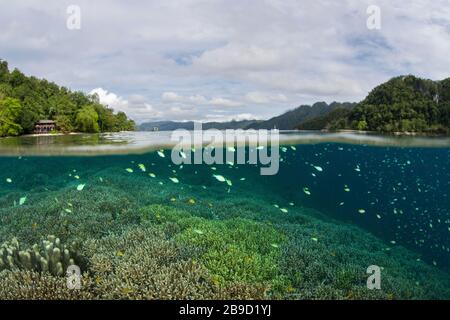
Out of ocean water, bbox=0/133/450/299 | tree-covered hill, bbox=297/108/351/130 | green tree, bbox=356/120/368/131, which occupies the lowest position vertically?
ocean water, bbox=0/133/450/299

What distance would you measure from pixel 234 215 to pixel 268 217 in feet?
3.70

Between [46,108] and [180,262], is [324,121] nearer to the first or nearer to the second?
[46,108]

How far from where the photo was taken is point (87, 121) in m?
31.6

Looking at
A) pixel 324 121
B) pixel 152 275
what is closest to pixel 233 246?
pixel 152 275

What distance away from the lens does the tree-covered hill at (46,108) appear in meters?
27.1

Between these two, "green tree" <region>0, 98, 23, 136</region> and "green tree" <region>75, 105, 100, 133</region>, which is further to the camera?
"green tree" <region>75, 105, 100, 133</region>

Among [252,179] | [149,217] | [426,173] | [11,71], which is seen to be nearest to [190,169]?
[252,179]

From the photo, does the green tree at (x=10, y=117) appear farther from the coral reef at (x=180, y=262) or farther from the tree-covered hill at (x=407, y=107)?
the tree-covered hill at (x=407, y=107)

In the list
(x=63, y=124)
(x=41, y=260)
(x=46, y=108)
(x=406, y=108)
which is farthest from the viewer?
(x=46, y=108)

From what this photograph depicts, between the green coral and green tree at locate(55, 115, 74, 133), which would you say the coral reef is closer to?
the green coral

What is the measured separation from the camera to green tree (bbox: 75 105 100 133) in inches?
1243

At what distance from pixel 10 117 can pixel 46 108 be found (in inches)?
208

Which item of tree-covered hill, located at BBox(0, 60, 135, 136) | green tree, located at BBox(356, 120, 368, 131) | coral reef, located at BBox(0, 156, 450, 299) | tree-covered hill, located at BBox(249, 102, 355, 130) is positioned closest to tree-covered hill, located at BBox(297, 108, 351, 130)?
tree-covered hill, located at BBox(249, 102, 355, 130)
